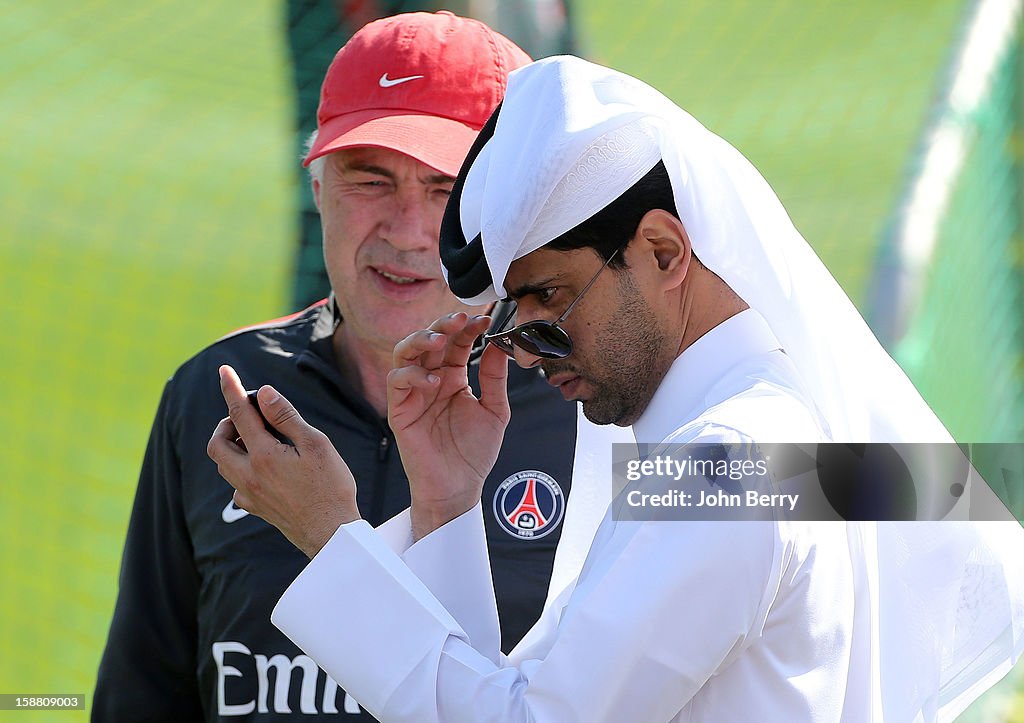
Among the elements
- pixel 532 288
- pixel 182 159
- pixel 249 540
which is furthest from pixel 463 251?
pixel 182 159

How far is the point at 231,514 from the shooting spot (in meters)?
2.54

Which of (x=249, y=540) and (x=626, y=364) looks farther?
(x=249, y=540)

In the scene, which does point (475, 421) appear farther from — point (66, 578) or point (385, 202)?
point (66, 578)

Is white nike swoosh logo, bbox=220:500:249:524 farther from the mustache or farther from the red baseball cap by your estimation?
the mustache

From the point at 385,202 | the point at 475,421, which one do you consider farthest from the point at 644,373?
the point at 385,202

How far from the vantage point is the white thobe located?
4.98 feet

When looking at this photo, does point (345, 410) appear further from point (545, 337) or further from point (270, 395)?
point (545, 337)

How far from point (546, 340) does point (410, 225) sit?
89 centimetres

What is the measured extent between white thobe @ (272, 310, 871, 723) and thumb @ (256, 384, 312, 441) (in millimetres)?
171

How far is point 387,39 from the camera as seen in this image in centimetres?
273

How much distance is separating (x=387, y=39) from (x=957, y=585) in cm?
156

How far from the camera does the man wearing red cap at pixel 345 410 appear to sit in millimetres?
2482

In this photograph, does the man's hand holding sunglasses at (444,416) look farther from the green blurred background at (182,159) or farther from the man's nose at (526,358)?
the green blurred background at (182,159)

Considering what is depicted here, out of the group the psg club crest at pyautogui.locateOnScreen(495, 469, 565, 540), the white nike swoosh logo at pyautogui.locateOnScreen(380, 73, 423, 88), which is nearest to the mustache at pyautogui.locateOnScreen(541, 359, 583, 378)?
the psg club crest at pyautogui.locateOnScreen(495, 469, 565, 540)
